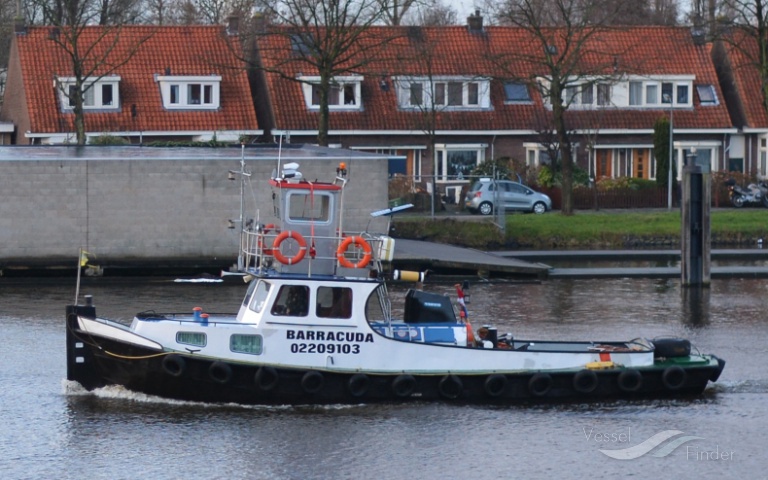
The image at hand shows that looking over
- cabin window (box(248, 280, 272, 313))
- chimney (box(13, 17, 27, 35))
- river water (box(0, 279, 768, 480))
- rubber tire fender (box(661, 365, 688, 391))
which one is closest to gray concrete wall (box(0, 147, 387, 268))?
river water (box(0, 279, 768, 480))

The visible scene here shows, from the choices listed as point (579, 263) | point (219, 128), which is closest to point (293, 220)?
point (579, 263)

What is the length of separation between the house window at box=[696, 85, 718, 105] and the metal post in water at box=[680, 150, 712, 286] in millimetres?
26272

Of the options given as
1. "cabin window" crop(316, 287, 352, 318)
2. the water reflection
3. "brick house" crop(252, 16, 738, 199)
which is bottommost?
the water reflection

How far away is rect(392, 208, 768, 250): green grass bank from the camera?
41.7 metres

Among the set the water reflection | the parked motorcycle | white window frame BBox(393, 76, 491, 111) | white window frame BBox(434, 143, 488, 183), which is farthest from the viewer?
white window frame BBox(434, 143, 488, 183)

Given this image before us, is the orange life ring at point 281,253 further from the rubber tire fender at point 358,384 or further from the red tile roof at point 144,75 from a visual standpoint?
the red tile roof at point 144,75

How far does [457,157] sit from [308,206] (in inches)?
1428

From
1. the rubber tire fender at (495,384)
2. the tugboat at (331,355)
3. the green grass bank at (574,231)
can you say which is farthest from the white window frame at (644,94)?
the rubber tire fender at (495,384)

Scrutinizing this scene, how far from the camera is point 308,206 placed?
2039 cm

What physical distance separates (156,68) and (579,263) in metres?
24.0

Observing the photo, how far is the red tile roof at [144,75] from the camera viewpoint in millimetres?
53062

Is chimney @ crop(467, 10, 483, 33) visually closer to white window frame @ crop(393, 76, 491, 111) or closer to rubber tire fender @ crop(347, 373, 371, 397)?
white window frame @ crop(393, 76, 491, 111)

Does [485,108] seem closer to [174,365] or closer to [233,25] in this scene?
[233,25]

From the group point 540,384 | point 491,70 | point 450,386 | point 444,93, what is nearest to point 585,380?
point 540,384
